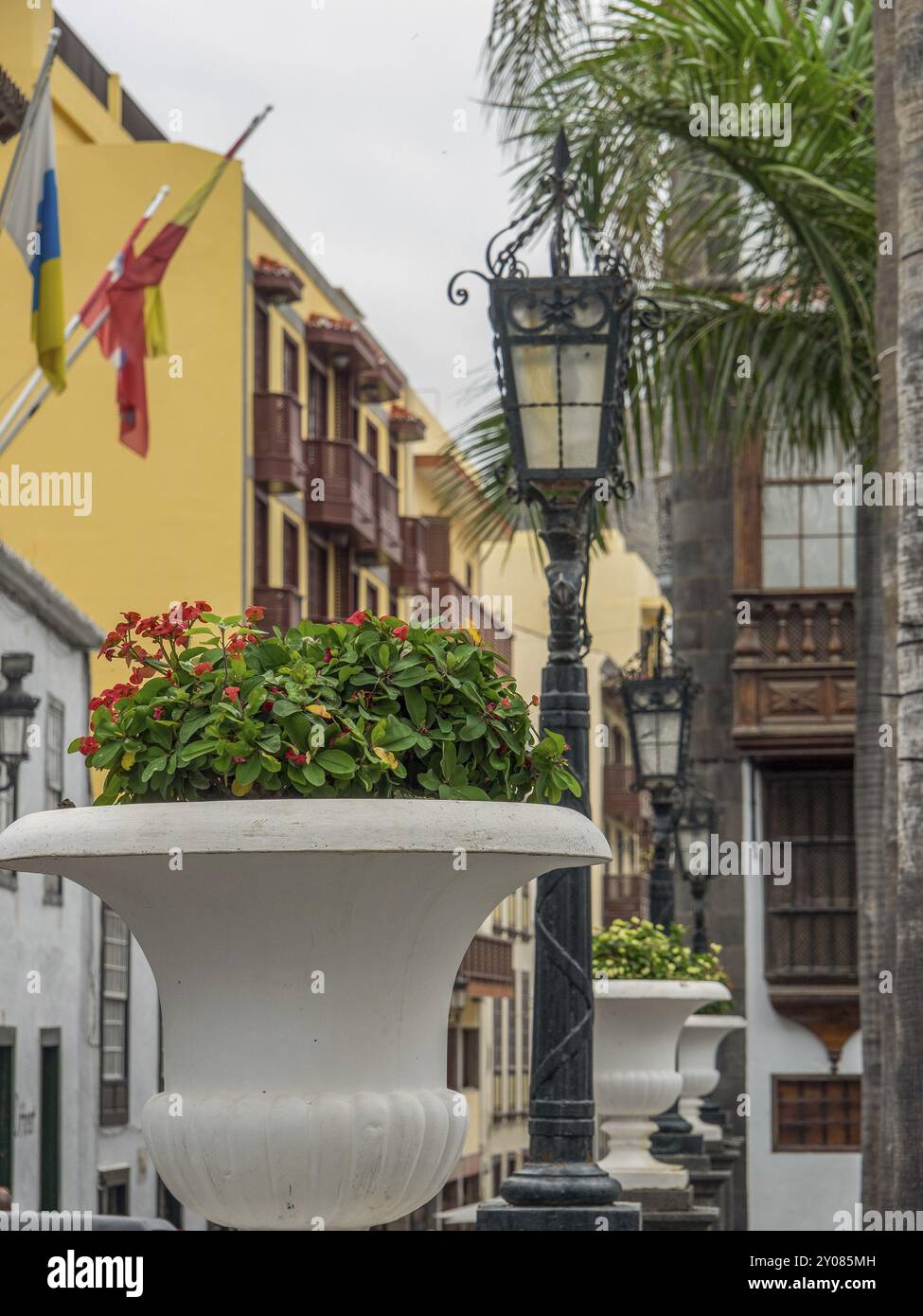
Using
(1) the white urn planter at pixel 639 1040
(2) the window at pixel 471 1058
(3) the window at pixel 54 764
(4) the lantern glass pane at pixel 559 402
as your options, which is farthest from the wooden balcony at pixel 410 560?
(4) the lantern glass pane at pixel 559 402

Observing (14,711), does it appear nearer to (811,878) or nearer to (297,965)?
(297,965)

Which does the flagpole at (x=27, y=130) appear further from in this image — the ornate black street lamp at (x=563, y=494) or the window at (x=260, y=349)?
the window at (x=260, y=349)

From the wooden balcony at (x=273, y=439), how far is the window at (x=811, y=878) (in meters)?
11.8

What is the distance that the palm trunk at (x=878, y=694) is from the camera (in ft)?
39.8

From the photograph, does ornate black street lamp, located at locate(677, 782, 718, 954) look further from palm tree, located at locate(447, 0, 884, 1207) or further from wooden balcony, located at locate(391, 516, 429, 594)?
wooden balcony, located at locate(391, 516, 429, 594)

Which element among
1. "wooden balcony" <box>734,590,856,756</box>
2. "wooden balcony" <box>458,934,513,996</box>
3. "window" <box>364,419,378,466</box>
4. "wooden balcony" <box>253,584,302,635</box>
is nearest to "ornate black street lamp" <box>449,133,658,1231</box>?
"wooden balcony" <box>734,590,856,756</box>

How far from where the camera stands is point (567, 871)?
7.85 m

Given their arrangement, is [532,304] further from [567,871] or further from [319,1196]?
[319,1196]

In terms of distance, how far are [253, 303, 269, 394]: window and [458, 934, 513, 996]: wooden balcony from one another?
1167 cm

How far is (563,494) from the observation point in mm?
8406

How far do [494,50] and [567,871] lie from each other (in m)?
10.1

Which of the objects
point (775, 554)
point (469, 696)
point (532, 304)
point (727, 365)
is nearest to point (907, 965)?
point (532, 304)

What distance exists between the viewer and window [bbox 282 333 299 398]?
40.1 m
